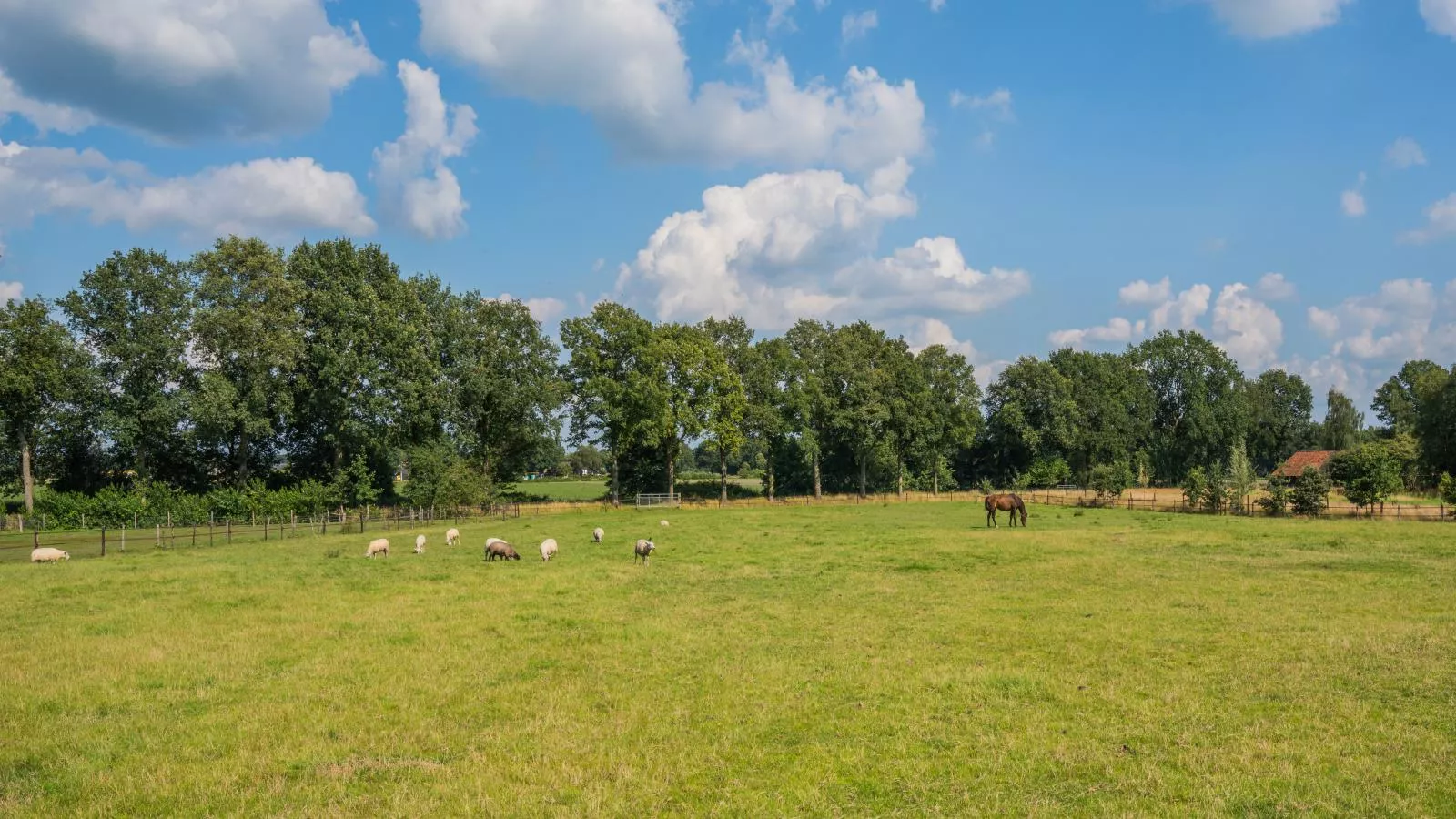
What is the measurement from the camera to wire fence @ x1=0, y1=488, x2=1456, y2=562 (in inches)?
1480

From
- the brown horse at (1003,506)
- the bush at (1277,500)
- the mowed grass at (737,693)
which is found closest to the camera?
the mowed grass at (737,693)

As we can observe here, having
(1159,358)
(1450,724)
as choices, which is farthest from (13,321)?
(1159,358)

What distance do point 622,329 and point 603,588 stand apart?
1931 inches

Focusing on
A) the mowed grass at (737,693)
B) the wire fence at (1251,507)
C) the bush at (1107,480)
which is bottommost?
the wire fence at (1251,507)

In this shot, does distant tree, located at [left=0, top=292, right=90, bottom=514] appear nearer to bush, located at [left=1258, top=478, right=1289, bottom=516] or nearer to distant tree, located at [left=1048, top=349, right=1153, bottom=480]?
bush, located at [left=1258, top=478, right=1289, bottom=516]

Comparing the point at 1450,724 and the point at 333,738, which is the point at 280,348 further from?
the point at 1450,724

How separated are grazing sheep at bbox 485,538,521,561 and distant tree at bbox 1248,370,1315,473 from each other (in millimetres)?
105508

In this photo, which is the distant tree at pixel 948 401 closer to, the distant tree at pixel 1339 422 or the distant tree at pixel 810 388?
the distant tree at pixel 810 388

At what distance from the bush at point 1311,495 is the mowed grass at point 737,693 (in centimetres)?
2675

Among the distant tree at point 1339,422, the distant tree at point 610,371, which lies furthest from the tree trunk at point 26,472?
the distant tree at point 1339,422

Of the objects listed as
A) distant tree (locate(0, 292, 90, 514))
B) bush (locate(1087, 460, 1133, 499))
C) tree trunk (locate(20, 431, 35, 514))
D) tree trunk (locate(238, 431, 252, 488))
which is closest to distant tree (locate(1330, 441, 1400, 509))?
bush (locate(1087, 460, 1133, 499))

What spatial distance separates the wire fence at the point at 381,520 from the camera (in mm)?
37594

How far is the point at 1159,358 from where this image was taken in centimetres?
9756

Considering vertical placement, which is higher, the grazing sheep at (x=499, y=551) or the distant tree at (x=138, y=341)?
the distant tree at (x=138, y=341)
